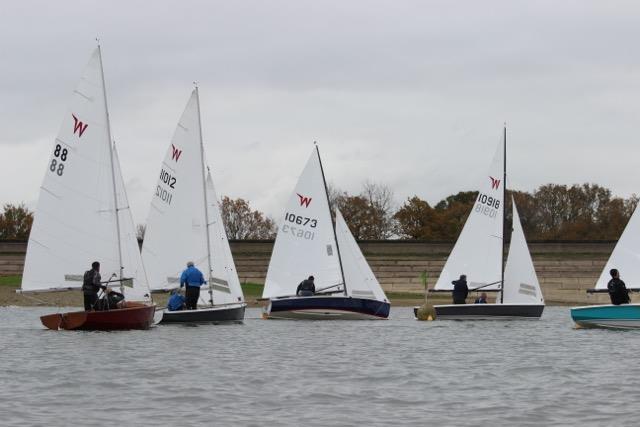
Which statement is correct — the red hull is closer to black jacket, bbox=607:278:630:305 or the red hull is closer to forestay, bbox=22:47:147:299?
forestay, bbox=22:47:147:299

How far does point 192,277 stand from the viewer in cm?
3512

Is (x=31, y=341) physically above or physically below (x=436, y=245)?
below

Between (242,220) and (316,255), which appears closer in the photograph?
(316,255)

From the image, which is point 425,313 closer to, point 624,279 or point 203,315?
point 624,279

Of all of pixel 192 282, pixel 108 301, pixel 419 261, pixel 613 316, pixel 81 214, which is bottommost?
pixel 613 316

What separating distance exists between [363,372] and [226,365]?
2700 millimetres

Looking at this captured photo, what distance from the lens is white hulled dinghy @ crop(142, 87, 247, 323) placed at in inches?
1513

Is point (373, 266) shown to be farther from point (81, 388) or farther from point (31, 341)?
point (81, 388)

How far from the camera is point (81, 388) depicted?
21.2 m

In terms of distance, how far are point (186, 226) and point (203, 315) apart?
409 cm

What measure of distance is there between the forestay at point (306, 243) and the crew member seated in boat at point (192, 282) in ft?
20.5

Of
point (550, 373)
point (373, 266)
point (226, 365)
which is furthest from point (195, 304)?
point (373, 266)

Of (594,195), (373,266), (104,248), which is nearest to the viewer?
(104,248)

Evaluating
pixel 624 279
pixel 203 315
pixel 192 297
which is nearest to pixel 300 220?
pixel 192 297
